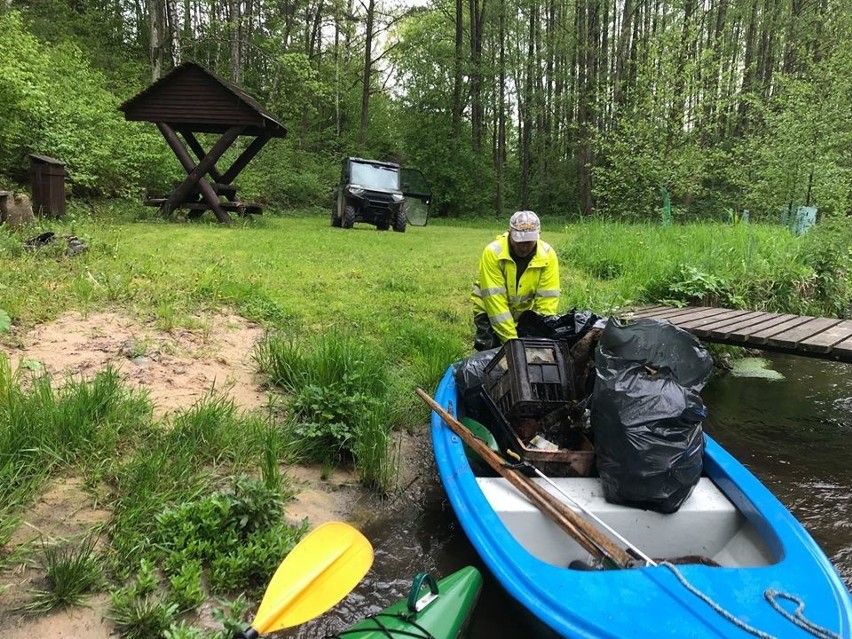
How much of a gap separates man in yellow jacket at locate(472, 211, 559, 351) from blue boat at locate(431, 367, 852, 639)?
1466 millimetres

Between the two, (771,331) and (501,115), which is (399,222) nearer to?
(771,331)

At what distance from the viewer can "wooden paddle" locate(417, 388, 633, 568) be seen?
2035 millimetres

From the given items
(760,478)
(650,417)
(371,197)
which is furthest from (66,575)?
(371,197)

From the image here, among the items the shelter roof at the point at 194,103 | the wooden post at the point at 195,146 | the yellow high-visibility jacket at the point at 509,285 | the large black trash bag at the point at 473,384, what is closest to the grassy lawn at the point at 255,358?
the large black trash bag at the point at 473,384

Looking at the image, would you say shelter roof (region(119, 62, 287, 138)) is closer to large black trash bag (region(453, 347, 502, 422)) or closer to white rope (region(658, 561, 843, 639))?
large black trash bag (region(453, 347, 502, 422))

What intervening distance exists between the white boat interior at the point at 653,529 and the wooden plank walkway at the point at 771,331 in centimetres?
268

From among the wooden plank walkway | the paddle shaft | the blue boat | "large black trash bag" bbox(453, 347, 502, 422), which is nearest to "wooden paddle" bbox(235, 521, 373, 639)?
the blue boat

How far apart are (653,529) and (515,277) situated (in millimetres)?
2211

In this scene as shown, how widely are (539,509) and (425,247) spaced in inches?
371

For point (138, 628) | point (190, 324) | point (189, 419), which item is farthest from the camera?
point (190, 324)

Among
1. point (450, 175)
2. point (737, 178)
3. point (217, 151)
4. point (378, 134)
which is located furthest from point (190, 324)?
point (378, 134)

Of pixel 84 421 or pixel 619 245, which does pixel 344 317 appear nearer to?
pixel 84 421

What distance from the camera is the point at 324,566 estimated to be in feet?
6.44

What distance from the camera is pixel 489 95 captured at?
2614cm
